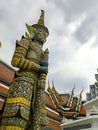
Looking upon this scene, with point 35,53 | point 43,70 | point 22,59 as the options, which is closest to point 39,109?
point 43,70

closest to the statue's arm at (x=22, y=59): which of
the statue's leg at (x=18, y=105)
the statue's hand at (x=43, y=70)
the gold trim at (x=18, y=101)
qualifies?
the statue's hand at (x=43, y=70)

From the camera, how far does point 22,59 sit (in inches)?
214

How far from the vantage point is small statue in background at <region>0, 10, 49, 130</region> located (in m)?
4.85

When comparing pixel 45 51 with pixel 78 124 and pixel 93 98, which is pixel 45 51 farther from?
pixel 93 98

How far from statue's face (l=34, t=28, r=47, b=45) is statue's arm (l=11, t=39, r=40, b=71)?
1.99ft

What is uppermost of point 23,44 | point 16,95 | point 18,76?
point 23,44

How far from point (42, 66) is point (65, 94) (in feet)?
25.3

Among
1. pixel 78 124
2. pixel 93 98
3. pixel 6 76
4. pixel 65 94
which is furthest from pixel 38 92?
pixel 65 94

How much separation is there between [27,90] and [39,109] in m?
0.59

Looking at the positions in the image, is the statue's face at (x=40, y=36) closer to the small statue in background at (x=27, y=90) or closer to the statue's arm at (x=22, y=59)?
the small statue in background at (x=27, y=90)

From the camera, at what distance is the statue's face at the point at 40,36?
627cm

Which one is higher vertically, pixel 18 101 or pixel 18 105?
pixel 18 101

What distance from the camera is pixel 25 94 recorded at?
5203mm

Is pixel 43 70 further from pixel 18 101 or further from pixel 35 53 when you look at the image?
pixel 18 101
